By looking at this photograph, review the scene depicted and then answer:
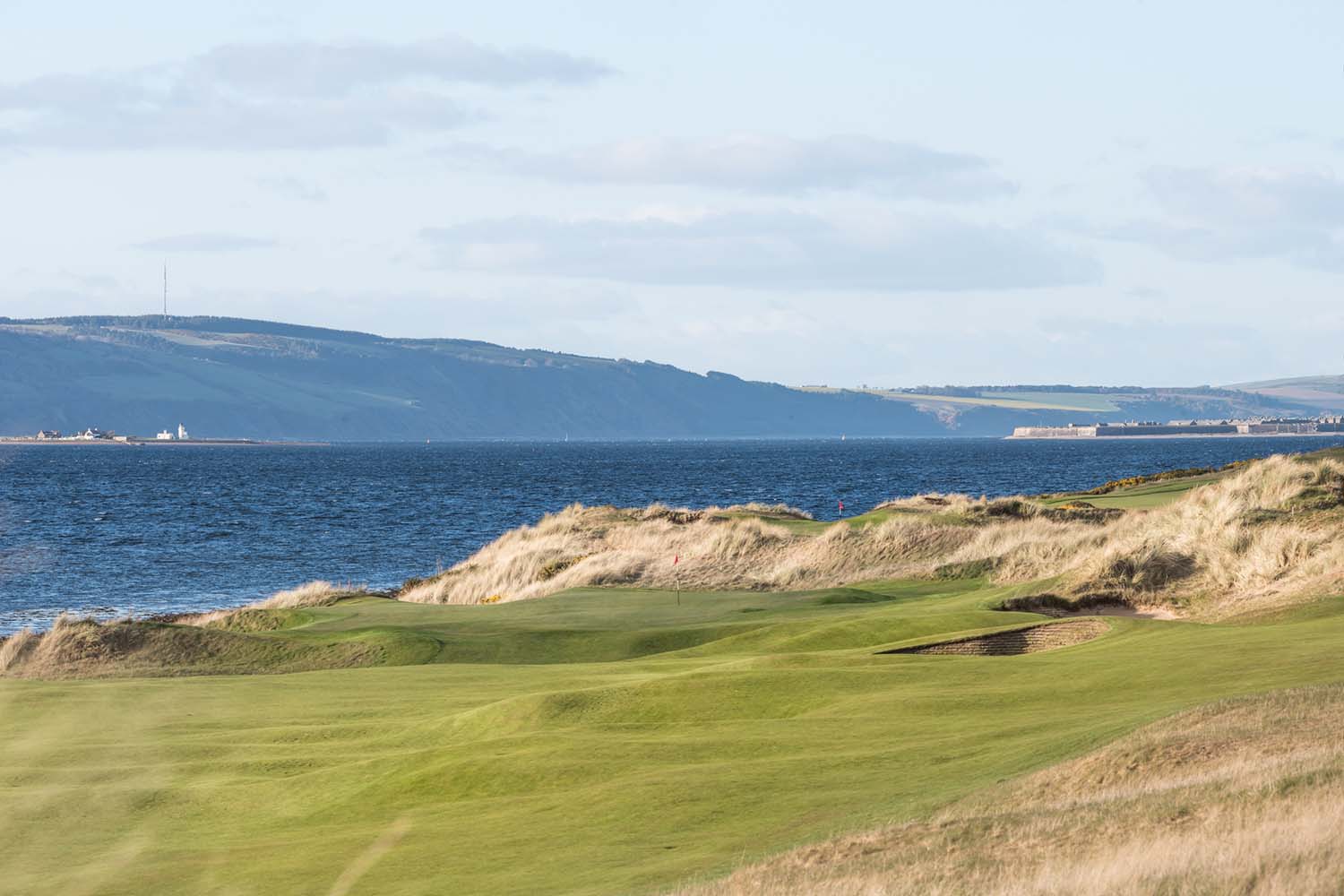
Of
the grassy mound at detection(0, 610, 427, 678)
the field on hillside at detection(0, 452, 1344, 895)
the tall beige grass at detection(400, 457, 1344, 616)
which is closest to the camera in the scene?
the field on hillside at detection(0, 452, 1344, 895)

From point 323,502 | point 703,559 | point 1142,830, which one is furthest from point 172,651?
point 323,502

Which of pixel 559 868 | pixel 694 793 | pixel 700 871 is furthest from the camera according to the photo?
pixel 694 793

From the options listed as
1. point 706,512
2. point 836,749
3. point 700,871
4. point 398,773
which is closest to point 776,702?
point 836,749

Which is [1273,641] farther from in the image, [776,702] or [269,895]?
[269,895]

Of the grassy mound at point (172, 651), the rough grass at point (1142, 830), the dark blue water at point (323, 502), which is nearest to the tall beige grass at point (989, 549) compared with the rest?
the grassy mound at point (172, 651)

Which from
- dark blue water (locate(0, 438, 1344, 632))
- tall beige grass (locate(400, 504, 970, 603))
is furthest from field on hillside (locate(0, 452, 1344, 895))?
dark blue water (locate(0, 438, 1344, 632))

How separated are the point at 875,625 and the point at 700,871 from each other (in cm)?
1272

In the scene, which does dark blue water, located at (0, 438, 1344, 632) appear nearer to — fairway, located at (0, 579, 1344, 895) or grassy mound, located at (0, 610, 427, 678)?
grassy mound, located at (0, 610, 427, 678)

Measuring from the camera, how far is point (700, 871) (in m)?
8.98

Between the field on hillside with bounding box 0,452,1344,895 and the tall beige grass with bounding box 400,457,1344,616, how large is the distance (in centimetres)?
13

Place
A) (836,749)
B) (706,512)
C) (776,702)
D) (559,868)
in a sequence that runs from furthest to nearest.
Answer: (706,512) < (776,702) < (836,749) < (559,868)

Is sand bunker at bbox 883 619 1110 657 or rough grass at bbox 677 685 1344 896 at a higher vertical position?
rough grass at bbox 677 685 1344 896

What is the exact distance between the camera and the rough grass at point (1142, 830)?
6.87 metres

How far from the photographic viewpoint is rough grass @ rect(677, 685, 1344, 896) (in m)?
6.87
